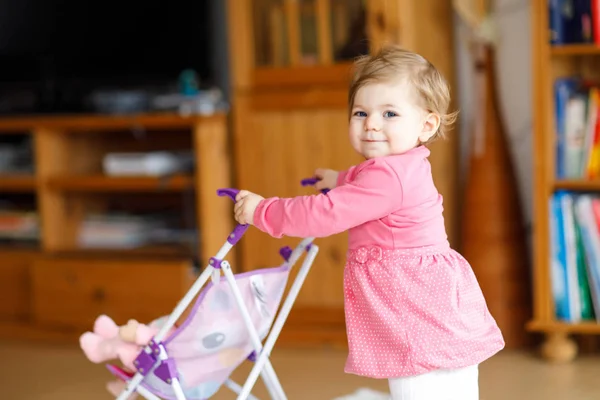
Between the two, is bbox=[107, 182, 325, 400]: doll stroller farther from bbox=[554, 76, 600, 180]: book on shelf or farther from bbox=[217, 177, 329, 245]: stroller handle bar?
bbox=[554, 76, 600, 180]: book on shelf

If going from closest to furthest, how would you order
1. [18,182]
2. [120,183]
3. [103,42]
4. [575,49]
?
1. [575,49]
2. [120,183]
3. [18,182]
4. [103,42]

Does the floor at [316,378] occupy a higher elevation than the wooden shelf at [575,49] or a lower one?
lower

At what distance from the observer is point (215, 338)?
1.82 meters

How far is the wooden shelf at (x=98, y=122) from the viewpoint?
115 inches

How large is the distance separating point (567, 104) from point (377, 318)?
1318 mm

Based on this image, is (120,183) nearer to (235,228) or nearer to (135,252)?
(135,252)

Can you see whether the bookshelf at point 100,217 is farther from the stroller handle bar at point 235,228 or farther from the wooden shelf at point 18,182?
the stroller handle bar at point 235,228

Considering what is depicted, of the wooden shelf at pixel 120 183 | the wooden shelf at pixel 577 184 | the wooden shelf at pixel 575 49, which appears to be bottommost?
the wooden shelf at pixel 577 184

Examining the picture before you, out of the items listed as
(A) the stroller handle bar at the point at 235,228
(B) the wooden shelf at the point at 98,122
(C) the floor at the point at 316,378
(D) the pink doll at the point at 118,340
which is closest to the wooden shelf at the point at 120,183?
(B) the wooden shelf at the point at 98,122

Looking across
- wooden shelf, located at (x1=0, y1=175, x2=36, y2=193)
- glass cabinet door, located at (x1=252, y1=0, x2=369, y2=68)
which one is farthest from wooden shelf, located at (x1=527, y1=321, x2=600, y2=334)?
wooden shelf, located at (x1=0, y1=175, x2=36, y2=193)

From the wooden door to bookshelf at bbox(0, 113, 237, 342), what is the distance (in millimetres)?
135

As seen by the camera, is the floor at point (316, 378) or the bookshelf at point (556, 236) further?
the bookshelf at point (556, 236)

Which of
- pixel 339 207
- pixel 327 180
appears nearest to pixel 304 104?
pixel 327 180

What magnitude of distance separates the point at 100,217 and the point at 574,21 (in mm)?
1787
